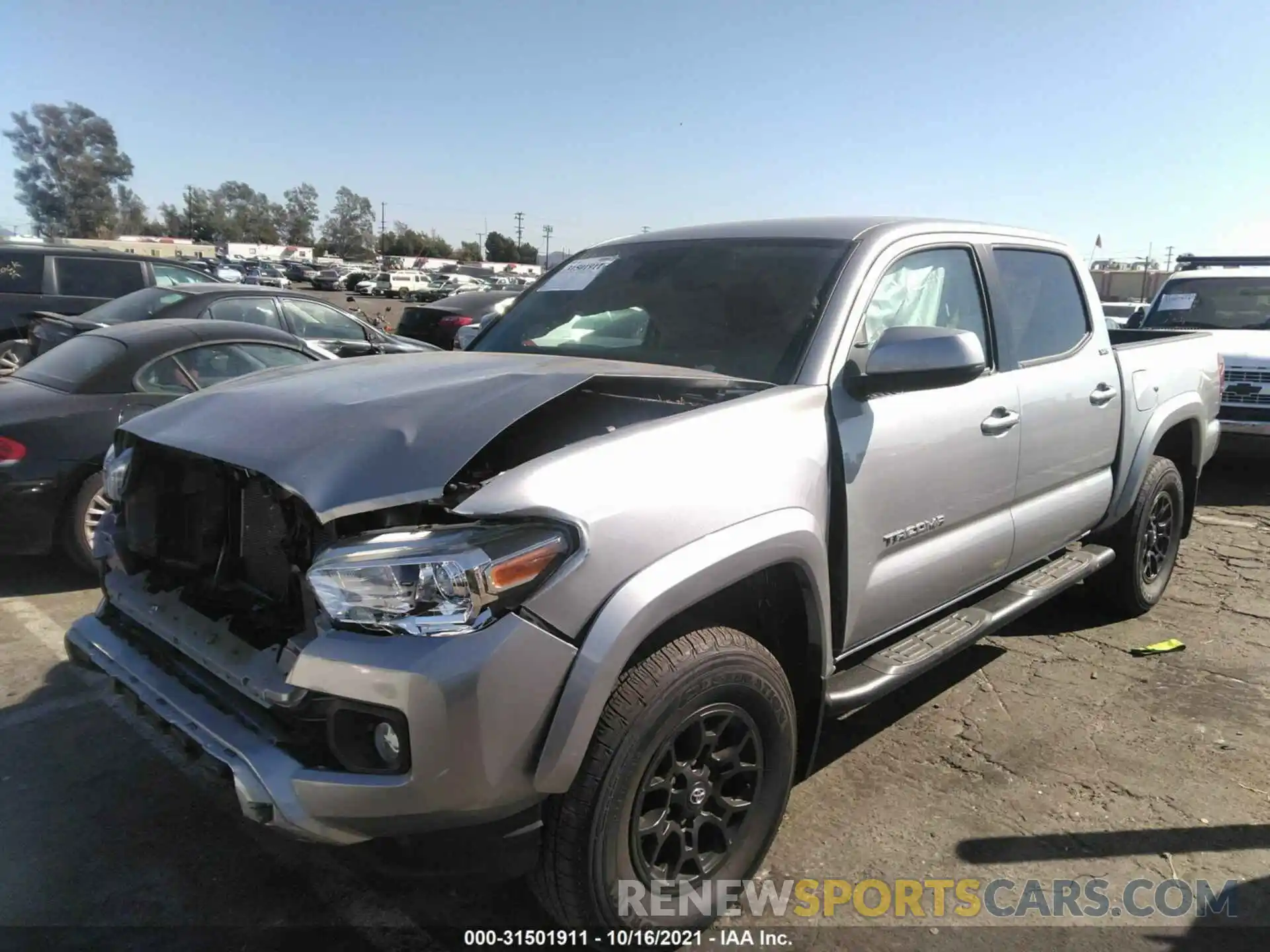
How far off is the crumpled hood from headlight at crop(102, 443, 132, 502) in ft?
0.38

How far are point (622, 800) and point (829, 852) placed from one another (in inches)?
44.2

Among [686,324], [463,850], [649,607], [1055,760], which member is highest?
[686,324]

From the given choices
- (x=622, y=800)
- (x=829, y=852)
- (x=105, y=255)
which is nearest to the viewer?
(x=622, y=800)

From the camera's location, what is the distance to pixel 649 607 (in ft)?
6.63

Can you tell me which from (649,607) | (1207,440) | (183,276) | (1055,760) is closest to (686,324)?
→ (649,607)

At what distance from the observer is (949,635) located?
3.25 metres

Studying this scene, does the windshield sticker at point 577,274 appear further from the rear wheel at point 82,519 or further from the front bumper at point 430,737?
the rear wheel at point 82,519

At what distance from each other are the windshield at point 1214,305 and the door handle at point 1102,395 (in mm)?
6206

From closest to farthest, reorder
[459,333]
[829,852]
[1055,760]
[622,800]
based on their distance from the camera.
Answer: [622,800]
[829,852]
[1055,760]
[459,333]

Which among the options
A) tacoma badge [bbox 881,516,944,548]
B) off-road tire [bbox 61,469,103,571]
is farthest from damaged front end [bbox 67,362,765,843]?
off-road tire [bbox 61,469,103,571]

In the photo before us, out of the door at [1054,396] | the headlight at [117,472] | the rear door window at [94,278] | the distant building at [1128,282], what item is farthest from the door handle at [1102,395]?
the distant building at [1128,282]

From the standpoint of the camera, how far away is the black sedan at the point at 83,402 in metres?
4.72

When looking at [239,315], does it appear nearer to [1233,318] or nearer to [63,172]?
[1233,318]

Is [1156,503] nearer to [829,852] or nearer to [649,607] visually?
[829,852]
